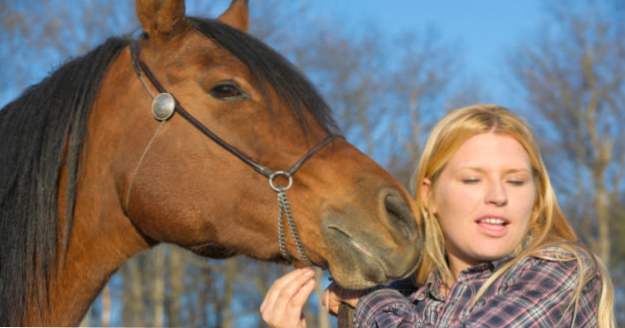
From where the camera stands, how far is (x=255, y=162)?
2967 millimetres

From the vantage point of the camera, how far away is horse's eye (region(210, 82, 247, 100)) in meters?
3.02

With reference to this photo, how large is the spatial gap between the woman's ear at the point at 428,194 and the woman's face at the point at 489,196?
181mm

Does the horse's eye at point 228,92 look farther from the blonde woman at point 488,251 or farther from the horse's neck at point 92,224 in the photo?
the blonde woman at point 488,251

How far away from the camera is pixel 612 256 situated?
73.8 feet

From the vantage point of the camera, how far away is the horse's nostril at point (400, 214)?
109 inches

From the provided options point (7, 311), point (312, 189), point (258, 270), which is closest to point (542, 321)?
point (312, 189)

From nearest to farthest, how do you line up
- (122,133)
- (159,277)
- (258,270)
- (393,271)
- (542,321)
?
(542,321) → (393,271) → (122,133) → (159,277) → (258,270)

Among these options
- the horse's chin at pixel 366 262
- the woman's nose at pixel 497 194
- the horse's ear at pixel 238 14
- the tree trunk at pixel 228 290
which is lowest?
the horse's chin at pixel 366 262

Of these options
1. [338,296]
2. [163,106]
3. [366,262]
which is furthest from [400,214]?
[163,106]

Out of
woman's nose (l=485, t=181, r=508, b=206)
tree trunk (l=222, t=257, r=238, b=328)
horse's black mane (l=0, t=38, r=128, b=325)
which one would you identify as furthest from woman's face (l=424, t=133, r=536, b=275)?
tree trunk (l=222, t=257, r=238, b=328)

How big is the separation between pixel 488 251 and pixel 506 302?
0.26 metres

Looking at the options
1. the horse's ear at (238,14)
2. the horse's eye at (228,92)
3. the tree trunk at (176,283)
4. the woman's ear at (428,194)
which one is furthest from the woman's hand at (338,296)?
the tree trunk at (176,283)

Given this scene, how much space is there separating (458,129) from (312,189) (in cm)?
64

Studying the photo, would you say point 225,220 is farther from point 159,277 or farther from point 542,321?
point 159,277
